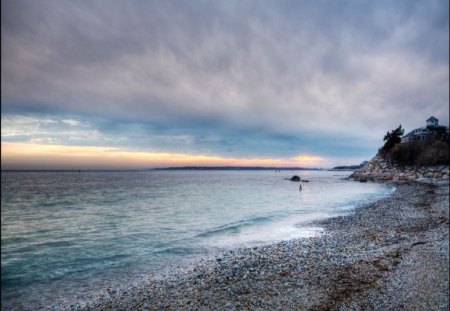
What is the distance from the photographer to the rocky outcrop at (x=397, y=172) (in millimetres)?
74938

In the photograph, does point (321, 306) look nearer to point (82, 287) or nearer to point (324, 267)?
point (324, 267)

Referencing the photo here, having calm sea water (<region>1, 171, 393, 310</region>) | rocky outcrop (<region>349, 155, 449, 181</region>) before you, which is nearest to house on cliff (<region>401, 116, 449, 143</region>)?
rocky outcrop (<region>349, 155, 449, 181</region>)

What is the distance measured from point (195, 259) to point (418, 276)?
10967 mm

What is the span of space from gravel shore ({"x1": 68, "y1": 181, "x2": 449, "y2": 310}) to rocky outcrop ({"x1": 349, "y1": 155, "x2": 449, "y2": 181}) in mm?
72031

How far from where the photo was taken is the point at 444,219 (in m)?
22.0

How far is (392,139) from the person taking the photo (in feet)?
360

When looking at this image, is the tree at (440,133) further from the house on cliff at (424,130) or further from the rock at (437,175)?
the rock at (437,175)

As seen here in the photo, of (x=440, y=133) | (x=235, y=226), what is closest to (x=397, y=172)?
(x=440, y=133)

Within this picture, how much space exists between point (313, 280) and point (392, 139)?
388ft

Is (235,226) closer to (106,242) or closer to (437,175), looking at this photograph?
(106,242)

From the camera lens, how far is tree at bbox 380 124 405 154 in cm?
10862

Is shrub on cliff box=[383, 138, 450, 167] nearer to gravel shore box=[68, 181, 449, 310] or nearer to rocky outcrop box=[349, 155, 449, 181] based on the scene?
rocky outcrop box=[349, 155, 449, 181]

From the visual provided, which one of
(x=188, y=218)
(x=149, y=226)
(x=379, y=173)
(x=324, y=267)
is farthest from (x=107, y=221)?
(x=379, y=173)

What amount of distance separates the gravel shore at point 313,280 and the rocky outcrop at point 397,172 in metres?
72.0
